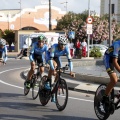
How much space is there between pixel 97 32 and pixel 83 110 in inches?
2083

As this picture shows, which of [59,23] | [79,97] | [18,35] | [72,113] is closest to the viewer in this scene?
[72,113]

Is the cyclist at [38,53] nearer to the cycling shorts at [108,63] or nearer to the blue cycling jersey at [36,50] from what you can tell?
the blue cycling jersey at [36,50]

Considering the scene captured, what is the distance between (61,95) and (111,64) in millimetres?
1935

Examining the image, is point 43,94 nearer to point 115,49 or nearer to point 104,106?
point 104,106

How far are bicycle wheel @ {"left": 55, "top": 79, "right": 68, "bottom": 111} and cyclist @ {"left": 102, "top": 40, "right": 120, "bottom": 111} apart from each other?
55.8 inches

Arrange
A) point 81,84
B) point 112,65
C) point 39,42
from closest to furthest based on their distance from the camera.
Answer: point 112,65 → point 39,42 → point 81,84

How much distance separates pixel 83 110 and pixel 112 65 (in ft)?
6.82

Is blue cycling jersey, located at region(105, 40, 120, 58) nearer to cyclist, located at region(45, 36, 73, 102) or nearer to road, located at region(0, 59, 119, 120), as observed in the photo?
road, located at region(0, 59, 119, 120)

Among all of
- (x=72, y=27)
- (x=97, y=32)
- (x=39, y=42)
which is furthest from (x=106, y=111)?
Answer: (x=72, y=27)

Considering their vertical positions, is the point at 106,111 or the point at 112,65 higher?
the point at 112,65

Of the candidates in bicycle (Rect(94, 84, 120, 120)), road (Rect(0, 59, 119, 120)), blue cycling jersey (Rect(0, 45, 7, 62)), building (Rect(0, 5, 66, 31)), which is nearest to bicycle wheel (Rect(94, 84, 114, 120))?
bicycle (Rect(94, 84, 120, 120))

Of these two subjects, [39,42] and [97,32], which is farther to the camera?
[97,32]

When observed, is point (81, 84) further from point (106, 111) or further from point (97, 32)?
point (97, 32)

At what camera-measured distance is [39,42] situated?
11.4 meters
